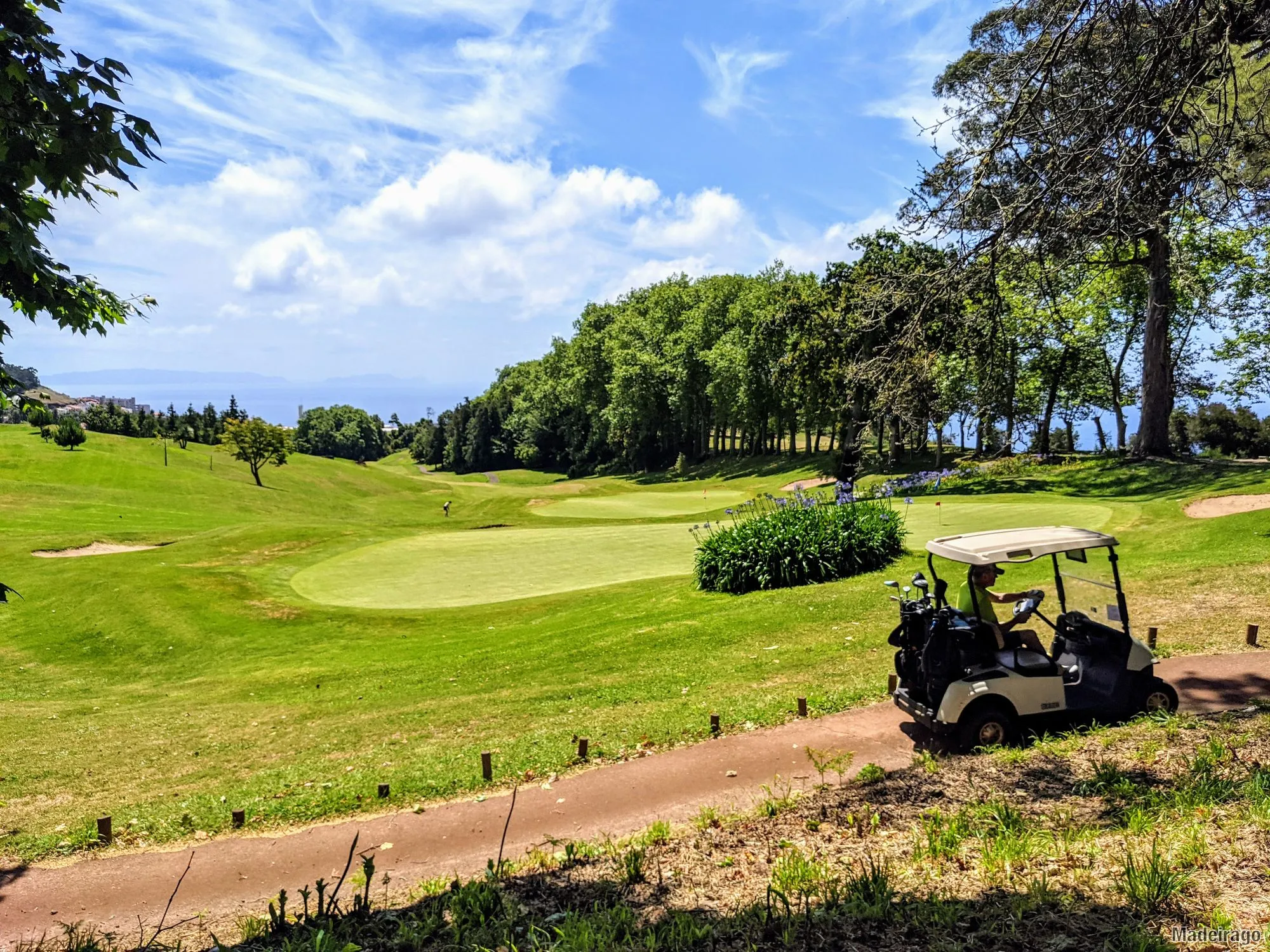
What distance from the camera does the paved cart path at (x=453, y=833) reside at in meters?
6.23

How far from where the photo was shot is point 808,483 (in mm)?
46969

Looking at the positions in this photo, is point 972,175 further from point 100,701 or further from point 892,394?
point 100,701

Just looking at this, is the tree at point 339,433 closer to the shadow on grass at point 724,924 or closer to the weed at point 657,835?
the weed at point 657,835

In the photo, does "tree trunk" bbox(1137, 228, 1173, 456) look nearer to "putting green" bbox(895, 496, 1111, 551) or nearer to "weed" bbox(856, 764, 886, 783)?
"putting green" bbox(895, 496, 1111, 551)

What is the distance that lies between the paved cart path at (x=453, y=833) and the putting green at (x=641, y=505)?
26.6 meters

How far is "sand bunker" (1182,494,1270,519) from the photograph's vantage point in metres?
19.9

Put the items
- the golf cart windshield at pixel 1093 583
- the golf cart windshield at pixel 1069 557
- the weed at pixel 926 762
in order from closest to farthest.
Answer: the weed at pixel 926 762, the golf cart windshield at pixel 1069 557, the golf cart windshield at pixel 1093 583

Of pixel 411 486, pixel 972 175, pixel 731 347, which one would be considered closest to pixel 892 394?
pixel 972 175

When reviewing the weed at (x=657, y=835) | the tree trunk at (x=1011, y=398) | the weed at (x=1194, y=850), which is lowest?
the weed at (x=657, y=835)

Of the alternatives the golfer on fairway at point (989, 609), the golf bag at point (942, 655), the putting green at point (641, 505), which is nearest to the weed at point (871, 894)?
the golf bag at point (942, 655)

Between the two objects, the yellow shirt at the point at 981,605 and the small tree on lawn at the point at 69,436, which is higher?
the small tree on lawn at the point at 69,436

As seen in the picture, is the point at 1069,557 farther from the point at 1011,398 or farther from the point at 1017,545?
the point at 1011,398

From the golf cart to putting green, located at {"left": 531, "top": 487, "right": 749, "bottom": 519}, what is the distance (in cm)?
2695

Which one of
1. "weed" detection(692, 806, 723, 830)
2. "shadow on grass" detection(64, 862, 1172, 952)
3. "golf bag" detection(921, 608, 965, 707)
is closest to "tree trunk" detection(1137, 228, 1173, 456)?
"golf bag" detection(921, 608, 965, 707)
